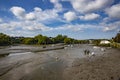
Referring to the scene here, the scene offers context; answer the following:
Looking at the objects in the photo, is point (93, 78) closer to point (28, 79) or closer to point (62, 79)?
point (62, 79)

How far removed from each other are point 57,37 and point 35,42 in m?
43.9

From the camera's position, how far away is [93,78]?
57.2ft

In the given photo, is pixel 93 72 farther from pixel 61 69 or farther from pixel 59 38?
pixel 59 38

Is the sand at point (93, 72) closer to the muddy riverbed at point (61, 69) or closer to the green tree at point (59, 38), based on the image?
the muddy riverbed at point (61, 69)

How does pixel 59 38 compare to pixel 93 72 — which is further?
pixel 59 38

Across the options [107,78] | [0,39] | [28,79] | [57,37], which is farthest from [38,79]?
[57,37]

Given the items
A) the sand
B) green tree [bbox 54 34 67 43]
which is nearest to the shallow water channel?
the sand

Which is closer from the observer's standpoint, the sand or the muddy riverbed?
the sand

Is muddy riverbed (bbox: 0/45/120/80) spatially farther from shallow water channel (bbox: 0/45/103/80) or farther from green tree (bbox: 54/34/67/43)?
green tree (bbox: 54/34/67/43)

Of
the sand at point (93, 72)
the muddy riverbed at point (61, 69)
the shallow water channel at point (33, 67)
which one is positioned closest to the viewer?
the sand at point (93, 72)

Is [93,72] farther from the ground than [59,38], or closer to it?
closer to it

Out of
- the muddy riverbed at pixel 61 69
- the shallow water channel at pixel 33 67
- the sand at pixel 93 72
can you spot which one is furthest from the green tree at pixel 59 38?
the sand at pixel 93 72

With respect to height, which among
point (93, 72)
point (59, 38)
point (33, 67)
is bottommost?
point (93, 72)

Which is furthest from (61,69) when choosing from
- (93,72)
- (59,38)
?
(59,38)
